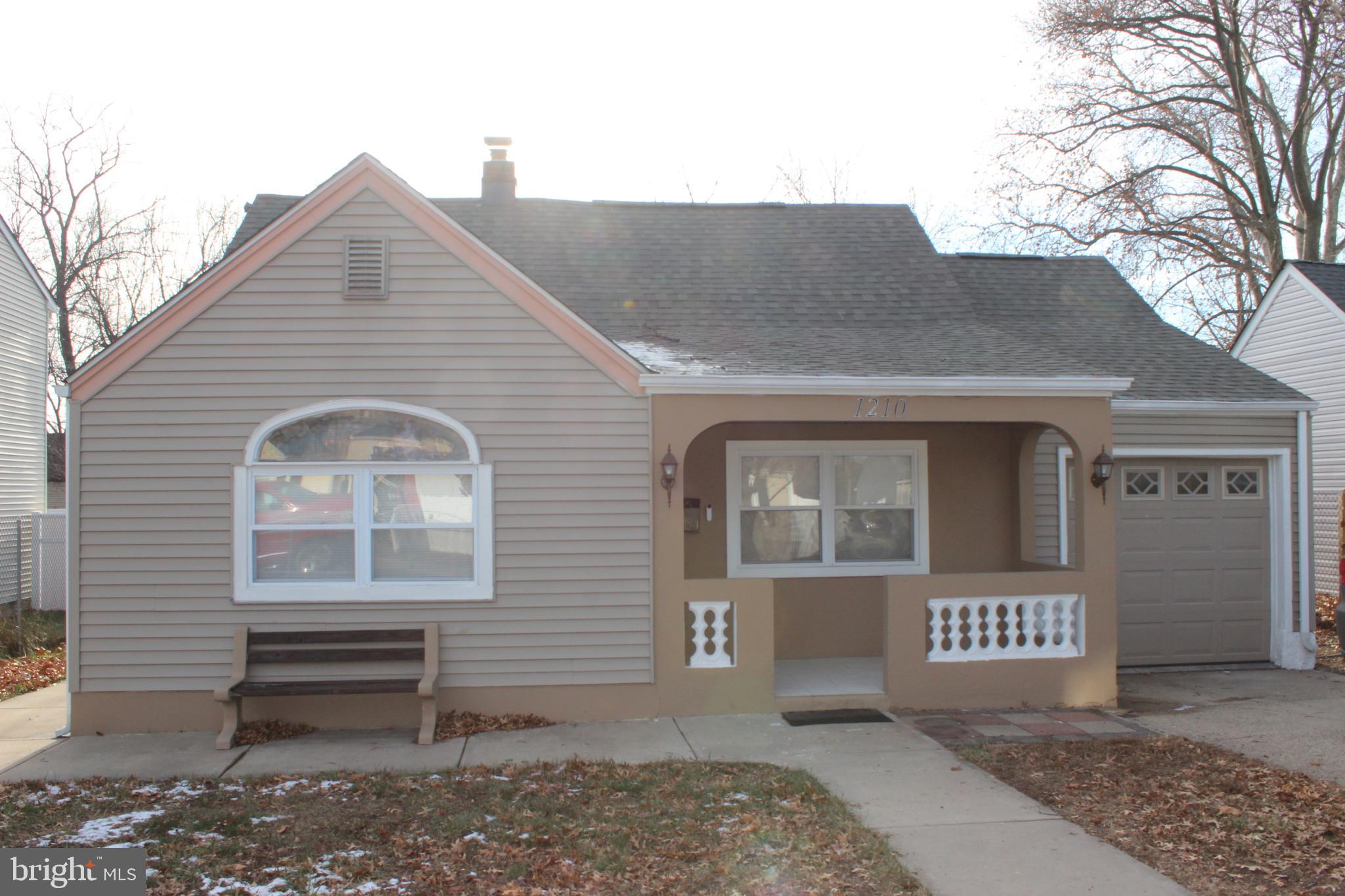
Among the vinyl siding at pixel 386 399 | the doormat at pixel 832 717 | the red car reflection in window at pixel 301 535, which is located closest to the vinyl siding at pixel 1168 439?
the doormat at pixel 832 717

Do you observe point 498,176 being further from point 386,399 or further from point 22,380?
point 22,380

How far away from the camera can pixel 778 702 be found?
8.16m

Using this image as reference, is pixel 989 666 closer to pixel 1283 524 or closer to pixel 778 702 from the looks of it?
pixel 778 702

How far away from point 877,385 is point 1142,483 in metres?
3.98

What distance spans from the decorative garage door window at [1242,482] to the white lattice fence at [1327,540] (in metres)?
6.27

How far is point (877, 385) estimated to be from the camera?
8.09 m

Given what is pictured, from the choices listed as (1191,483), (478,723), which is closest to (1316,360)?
(1191,483)

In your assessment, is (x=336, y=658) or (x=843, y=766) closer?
(x=843, y=766)

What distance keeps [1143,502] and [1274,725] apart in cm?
304

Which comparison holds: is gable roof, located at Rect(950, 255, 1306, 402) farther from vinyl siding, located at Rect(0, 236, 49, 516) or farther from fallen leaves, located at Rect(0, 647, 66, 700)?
vinyl siding, located at Rect(0, 236, 49, 516)

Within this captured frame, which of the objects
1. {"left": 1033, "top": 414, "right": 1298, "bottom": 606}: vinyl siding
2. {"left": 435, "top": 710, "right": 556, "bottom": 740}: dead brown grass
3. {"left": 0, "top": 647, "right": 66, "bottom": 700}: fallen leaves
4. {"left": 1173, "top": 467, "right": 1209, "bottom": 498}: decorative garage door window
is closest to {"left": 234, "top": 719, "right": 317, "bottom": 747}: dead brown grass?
{"left": 435, "top": 710, "right": 556, "bottom": 740}: dead brown grass

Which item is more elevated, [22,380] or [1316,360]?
[1316,360]

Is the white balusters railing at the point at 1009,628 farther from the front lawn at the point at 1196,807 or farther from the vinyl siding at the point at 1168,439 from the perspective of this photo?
the front lawn at the point at 1196,807

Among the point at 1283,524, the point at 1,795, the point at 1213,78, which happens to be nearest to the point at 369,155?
the point at 1,795
